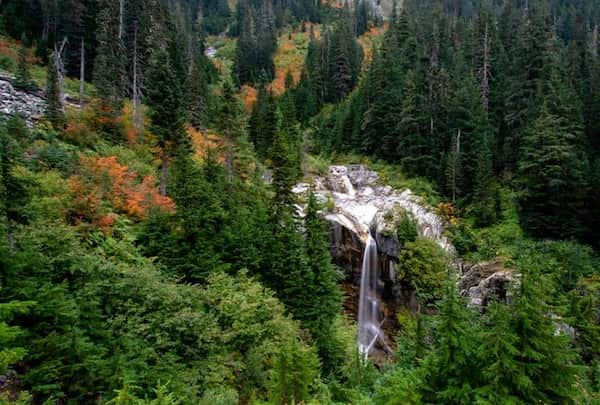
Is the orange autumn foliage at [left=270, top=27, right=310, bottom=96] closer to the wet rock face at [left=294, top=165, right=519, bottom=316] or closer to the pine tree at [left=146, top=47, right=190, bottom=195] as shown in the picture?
the wet rock face at [left=294, top=165, right=519, bottom=316]

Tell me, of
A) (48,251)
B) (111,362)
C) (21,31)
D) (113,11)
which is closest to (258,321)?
(111,362)

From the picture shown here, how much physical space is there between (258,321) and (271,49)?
3137 inches

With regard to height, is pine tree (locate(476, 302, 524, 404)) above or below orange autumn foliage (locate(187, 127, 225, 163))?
above

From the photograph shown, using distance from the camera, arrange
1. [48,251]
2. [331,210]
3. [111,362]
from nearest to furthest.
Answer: [111,362] < [48,251] < [331,210]

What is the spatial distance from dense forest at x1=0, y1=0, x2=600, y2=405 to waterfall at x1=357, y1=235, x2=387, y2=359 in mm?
1052

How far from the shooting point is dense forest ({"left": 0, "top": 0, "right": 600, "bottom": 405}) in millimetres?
8289

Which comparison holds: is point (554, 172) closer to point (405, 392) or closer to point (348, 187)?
point (348, 187)

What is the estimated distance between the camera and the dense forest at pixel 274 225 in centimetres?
829

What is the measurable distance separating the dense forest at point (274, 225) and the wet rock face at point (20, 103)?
260 mm

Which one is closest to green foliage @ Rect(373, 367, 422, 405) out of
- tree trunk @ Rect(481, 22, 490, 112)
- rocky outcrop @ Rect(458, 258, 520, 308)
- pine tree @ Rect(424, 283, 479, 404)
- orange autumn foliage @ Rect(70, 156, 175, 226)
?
pine tree @ Rect(424, 283, 479, 404)

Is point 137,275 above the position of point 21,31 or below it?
below

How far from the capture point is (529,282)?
24.2 ft

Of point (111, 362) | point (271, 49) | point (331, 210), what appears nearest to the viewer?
point (111, 362)

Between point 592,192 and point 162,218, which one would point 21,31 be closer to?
point 162,218
